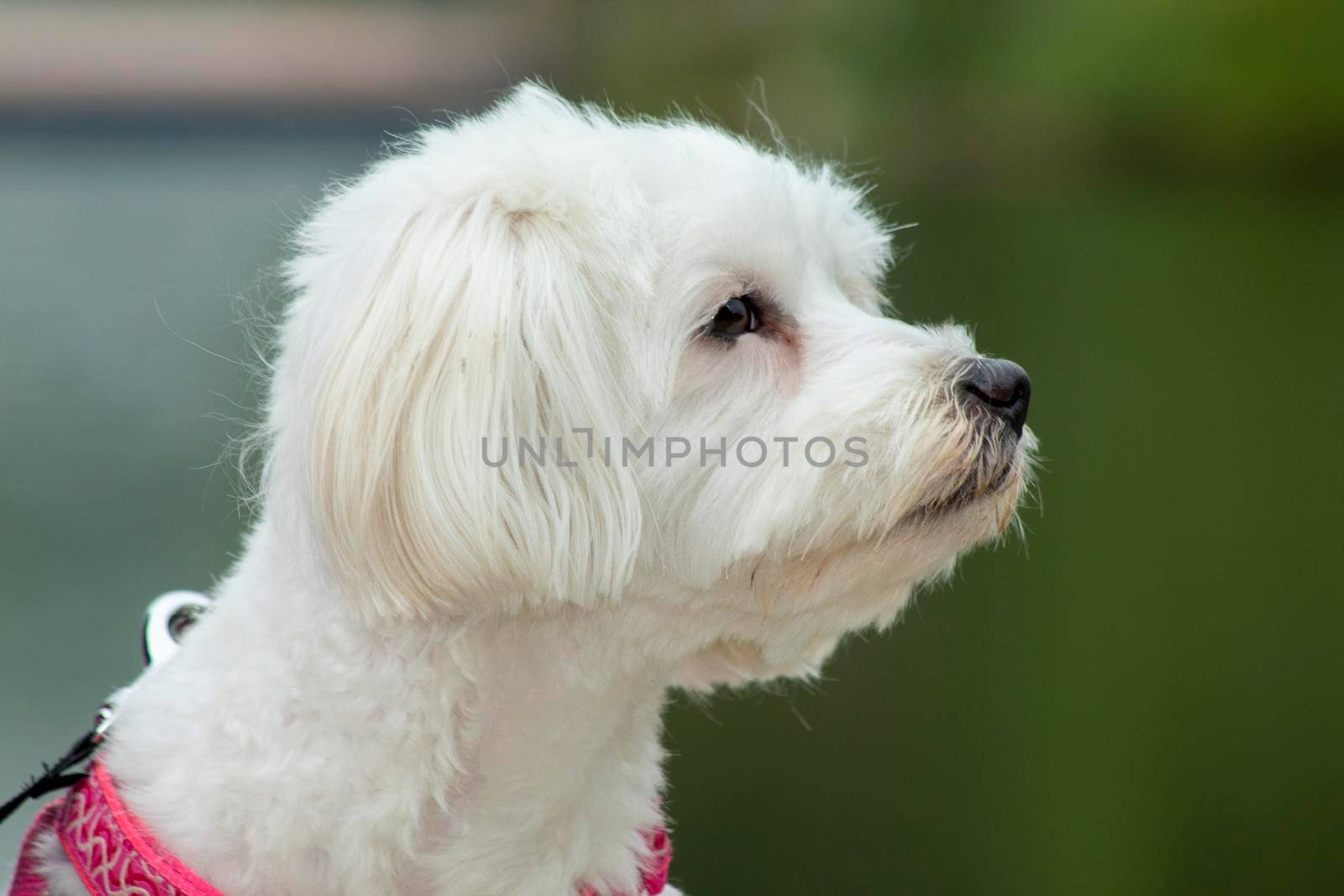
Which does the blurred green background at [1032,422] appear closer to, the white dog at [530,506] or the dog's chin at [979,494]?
the white dog at [530,506]

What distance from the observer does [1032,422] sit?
28.0ft

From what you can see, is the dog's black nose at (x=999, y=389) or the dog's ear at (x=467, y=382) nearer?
the dog's ear at (x=467, y=382)

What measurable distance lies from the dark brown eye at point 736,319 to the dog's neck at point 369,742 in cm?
43

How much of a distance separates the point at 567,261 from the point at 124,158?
19803mm

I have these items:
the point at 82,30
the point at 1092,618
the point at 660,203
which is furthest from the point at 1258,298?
the point at 82,30

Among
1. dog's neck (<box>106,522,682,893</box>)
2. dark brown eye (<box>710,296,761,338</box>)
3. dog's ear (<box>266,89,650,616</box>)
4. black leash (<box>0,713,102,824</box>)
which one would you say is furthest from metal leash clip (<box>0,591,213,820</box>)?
dark brown eye (<box>710,296,761,338</box>)

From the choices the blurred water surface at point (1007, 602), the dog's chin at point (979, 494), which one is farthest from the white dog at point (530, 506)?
the blurred water surface at point (1007, 602)

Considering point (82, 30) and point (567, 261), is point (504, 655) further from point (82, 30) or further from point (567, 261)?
point (82, 30)

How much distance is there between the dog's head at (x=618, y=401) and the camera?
173 cm

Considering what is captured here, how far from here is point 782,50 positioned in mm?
21938

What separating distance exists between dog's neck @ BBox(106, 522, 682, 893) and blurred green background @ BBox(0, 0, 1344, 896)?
63 cm

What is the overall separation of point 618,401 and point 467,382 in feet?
0.83

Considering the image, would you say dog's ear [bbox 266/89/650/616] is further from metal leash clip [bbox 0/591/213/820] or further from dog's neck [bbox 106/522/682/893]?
metal leash clip [bbox 0/591/213/820]

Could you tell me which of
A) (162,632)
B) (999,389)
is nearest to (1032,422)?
(999,389)
